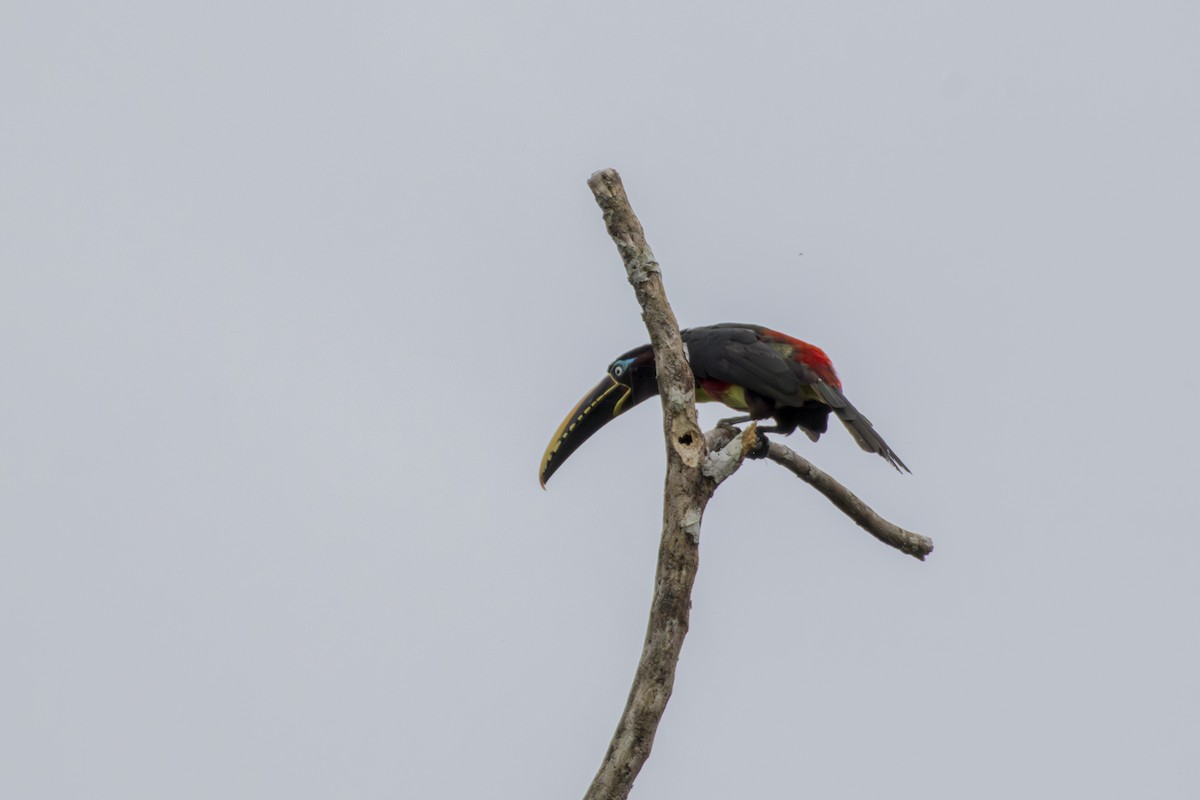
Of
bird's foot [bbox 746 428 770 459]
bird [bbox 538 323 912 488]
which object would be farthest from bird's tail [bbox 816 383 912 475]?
bird's foot [bbox 746 428 770 459]

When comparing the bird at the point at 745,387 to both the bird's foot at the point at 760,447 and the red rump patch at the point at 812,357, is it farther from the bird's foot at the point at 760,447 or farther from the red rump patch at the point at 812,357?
the bird's foot at the point at 760,447

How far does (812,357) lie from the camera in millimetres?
6930

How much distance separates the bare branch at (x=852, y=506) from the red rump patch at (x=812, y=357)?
3.05 ft

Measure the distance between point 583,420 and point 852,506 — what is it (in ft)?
5.34

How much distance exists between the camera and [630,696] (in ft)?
16.7

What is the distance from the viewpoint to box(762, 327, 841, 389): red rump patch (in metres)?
6.88

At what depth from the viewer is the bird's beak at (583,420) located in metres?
7.09

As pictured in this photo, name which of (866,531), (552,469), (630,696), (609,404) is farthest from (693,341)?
(630,696)

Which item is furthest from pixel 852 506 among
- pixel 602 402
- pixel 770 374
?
pixel 602 402

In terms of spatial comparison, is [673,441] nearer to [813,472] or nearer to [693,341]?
[813,472]

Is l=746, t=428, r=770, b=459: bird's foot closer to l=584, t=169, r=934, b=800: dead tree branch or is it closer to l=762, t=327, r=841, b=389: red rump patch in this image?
l=584, t=169, r=934, b=800: dead tree branch

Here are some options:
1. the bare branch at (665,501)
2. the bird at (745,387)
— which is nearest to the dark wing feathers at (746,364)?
the bird at (745,387)

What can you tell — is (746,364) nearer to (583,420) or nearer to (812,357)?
(812,357)

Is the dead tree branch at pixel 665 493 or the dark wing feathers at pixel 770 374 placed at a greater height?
the dark wing feathers at pixel 770 374
